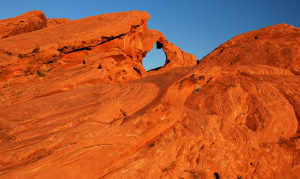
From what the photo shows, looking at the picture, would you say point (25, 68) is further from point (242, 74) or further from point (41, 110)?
point (242, 74)

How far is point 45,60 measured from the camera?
31.5ft

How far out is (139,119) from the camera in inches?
222

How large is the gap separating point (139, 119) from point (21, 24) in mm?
12527

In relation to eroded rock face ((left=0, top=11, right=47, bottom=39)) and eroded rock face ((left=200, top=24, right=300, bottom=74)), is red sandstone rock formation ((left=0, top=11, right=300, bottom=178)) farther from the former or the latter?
eroded rock face ((left=0, top=11, right=47, bottom=39))

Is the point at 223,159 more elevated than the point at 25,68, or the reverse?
the point at 25,68

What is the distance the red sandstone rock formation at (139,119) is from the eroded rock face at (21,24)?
13.8 ft

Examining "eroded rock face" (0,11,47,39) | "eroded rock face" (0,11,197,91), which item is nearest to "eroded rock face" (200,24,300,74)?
"eroded rock face" (0,11,197,91)

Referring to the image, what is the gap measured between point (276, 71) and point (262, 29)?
20.0 feet

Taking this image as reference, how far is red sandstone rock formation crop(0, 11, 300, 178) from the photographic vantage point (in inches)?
183

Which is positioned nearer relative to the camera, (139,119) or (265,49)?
(139,119)

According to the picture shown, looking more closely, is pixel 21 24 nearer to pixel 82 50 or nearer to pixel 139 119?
pixel 82 50

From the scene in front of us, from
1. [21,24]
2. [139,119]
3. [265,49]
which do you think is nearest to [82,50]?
[21,24]

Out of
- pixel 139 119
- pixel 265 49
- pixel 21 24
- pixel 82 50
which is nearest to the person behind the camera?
pixel 139 119

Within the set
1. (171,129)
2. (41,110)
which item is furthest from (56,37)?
(171,129)
